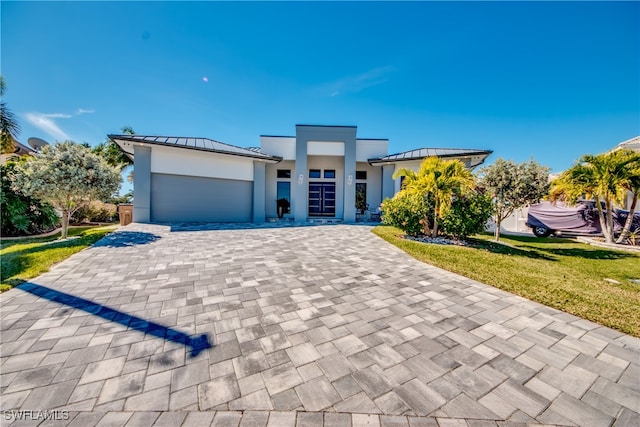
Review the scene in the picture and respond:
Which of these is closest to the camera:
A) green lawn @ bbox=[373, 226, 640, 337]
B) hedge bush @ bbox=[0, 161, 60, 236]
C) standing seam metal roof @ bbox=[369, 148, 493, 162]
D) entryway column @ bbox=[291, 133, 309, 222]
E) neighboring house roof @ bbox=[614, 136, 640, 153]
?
green lawn @ bbox=[373, 226, 640, 337]

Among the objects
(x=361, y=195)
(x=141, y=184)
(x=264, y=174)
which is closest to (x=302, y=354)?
(x=141, y=184)

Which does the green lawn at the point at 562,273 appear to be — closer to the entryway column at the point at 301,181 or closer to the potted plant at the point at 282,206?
the entryway column at the point at 301,181

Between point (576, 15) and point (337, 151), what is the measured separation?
32.5ft

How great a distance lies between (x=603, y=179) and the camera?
26.9 feet

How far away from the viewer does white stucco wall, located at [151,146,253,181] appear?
10625 millimetres

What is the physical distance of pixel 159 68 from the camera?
8805 millimetres

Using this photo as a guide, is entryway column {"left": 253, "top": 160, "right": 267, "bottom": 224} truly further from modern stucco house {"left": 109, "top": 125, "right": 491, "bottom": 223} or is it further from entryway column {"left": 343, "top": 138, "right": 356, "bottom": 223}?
entryway column {"left": 343, "top": 138, "right": 356, "bottom": 223}

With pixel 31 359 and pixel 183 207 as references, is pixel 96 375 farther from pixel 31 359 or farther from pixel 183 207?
pixel 183 207

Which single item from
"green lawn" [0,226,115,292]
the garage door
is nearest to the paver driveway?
"green lawn" [0,226,115,292]

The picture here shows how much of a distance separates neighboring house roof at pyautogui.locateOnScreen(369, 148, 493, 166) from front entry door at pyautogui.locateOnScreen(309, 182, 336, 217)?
324 cm

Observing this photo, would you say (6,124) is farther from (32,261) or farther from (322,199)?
(322,199)

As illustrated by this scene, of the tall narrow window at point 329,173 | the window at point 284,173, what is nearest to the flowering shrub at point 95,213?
the window at point 284,173

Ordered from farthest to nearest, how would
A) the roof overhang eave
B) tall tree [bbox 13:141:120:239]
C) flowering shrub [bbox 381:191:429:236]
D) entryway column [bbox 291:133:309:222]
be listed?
entryway column [bbox 291:133:309:222] < the roof overhang eave < flowering shrub [bbox 381:191:429:236] < tall tree [bbox 13:141:120:239]

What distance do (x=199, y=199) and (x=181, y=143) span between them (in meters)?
2.79
